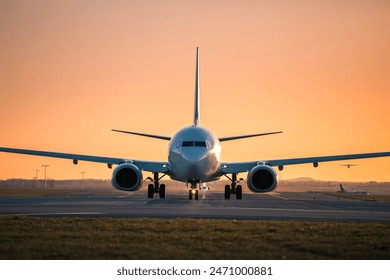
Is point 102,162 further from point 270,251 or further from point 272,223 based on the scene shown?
point 270,251

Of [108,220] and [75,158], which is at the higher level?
[75,158]

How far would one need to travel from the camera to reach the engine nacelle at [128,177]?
39.7 metres

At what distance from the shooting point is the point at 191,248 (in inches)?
603

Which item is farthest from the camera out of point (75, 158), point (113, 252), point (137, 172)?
point (75, 158)

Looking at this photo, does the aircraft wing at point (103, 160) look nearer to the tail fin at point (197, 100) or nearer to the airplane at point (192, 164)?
the airplane at point (192, 164)

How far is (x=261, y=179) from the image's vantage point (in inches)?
1585

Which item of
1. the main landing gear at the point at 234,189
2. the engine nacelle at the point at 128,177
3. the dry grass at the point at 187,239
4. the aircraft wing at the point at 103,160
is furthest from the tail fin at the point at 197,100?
the dry grass at the point at 187,239

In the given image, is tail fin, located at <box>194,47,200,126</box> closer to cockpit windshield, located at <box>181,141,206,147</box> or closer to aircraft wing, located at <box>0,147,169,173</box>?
aircraft wing, located at <box>0,147,169,173</box>

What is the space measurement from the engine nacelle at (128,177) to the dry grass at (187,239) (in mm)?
16878

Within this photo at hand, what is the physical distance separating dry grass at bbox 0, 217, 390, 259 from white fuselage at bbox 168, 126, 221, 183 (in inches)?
608

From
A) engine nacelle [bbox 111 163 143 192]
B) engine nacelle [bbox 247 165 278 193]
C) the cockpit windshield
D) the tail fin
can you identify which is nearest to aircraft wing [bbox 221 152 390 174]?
engine nacelle [bbox 247 165 278 193]
